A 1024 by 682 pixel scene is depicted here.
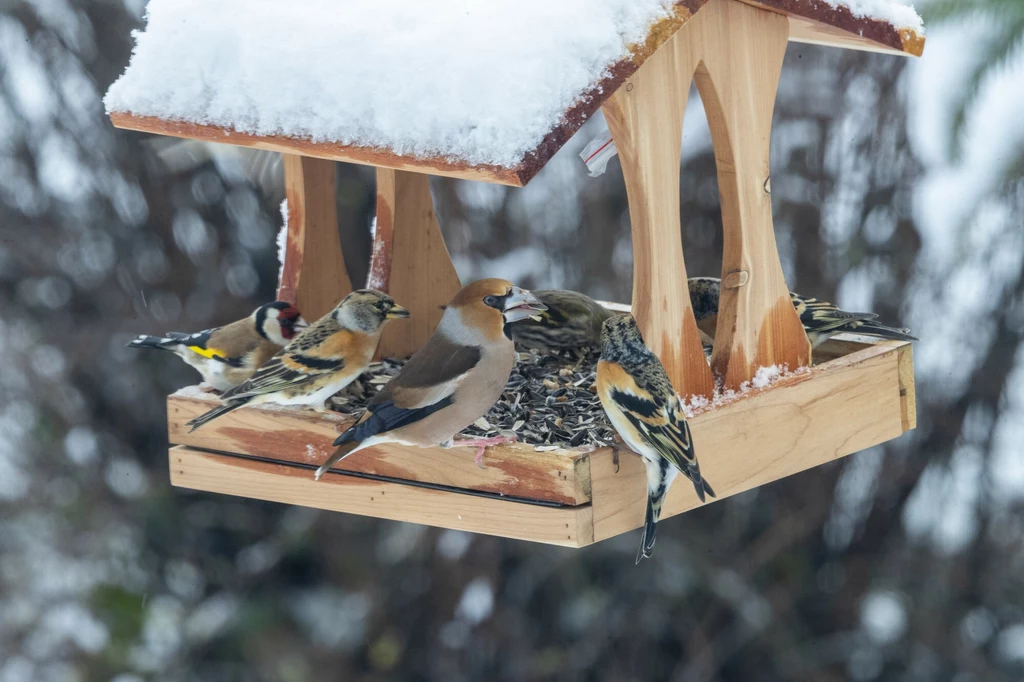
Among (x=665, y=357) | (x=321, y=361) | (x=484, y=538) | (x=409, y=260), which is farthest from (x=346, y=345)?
(x=484, y=538)

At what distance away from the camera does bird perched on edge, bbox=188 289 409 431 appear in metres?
3.09

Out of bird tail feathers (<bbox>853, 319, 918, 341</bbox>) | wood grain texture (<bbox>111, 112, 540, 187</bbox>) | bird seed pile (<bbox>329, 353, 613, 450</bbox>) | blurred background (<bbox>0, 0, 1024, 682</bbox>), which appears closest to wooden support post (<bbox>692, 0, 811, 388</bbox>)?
bird tail feathers (<bbox>853, 319, 918, 341</bbox>)

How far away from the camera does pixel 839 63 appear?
16.4ft

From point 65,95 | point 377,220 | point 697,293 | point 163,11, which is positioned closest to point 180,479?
point 377,220

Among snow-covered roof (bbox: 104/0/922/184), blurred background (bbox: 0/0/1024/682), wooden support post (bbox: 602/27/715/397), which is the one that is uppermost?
snow-covered roof (bbox: 104/0/922/184)

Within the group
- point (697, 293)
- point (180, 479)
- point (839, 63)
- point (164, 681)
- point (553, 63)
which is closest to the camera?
point (553, 63)

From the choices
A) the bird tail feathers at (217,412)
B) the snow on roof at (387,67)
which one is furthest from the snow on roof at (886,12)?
the bird tail feathers at (217,412)

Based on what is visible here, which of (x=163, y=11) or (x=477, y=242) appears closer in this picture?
(x=163, y=11)

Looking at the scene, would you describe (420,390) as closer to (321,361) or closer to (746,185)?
(321,361)

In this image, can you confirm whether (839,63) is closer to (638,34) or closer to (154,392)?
(638,34)

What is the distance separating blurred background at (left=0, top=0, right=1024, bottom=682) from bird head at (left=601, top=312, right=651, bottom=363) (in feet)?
6.94

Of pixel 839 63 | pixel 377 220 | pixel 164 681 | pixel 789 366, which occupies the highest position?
pixel 839 63

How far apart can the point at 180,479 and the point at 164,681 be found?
8.05 ft

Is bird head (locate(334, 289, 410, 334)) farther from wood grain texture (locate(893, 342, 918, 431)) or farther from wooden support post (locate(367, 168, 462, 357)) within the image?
wood grain texture (locate(893, 342, 918, 431))
